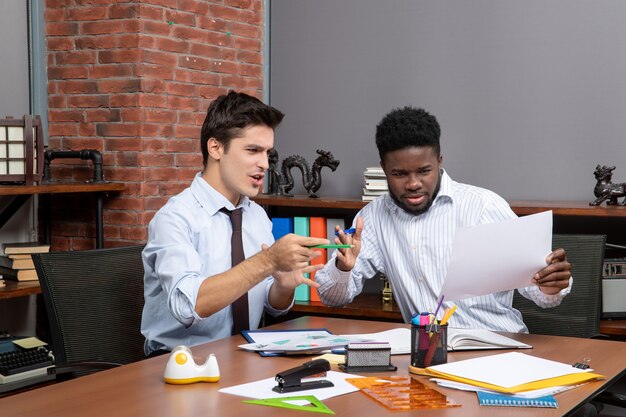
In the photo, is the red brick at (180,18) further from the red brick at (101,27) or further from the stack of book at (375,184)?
the stack of book at (375,184)

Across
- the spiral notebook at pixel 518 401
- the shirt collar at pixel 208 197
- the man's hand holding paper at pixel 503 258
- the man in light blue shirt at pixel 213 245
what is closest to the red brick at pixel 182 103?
the man in light blue shirt at pixel 213 245

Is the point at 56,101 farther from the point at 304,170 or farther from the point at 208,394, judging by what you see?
the point at 208,394

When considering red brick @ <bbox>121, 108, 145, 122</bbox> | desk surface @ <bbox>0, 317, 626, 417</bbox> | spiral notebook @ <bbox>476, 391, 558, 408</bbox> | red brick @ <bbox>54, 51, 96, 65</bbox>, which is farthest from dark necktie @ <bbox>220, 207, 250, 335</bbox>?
red brick @ <bbox>54, 51, 96, 65</bbox>

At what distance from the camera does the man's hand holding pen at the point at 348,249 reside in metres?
2.31

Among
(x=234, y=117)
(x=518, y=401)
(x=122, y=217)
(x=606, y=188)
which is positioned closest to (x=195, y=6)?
(x=122, y=217)

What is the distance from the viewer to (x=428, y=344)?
1923 mm

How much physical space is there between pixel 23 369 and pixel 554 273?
172 cm

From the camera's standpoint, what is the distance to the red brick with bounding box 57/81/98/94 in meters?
3.88

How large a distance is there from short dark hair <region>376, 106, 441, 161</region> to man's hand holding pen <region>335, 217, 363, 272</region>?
1.32 feet

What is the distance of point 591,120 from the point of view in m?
3.56

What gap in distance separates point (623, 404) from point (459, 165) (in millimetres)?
1881

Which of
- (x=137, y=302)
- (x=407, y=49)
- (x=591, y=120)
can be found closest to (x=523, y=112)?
(x=591, y=120)

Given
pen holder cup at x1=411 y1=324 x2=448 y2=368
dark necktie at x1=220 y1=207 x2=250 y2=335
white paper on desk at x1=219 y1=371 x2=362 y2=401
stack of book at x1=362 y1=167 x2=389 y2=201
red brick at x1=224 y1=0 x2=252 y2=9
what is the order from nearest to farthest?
white paper on desk at x1=219 y1=371 x2=362 y2=401
pen holder cup at x1=411 y1=324 x2=448 y2=368
dark necktie at x1=220 y1=207 x2=250 y2=335
stack of book at x1=362 y1=167 x2=389 y2=201
red brick at x1=224 y1=0 x2=252 y2=9

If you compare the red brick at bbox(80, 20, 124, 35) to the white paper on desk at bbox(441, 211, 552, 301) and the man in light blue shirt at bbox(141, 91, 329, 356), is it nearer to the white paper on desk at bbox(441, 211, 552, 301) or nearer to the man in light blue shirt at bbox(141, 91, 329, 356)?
the man in light blue shirt at bbox(141, 91, 329, 356)
